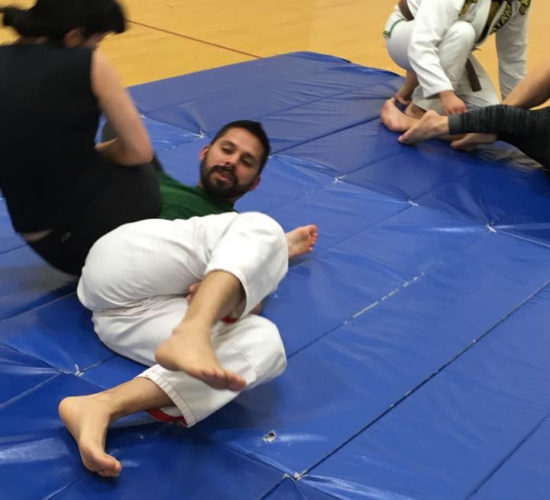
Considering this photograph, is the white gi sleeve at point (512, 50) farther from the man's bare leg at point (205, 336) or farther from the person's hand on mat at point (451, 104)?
the man's bare leg at point (205, 336)

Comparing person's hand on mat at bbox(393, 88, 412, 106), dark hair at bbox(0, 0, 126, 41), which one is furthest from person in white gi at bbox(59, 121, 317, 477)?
person's hand on mat at bbox(393, 88, 412, 106)

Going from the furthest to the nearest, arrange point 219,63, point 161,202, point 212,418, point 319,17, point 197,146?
point 319,17 → point 219,63 → point 197,146 → point 161,202 → point 212,418

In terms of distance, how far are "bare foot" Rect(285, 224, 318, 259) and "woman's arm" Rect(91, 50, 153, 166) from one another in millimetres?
464

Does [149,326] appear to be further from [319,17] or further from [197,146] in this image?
[319,17]

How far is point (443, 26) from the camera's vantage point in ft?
9.63

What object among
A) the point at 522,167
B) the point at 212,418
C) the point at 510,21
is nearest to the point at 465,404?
the point at 212,418

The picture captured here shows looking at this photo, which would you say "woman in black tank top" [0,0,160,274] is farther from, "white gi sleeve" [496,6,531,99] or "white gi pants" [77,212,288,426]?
"white gi sleeve" [496,6,531,99]

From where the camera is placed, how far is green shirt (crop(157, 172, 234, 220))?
1.81 m

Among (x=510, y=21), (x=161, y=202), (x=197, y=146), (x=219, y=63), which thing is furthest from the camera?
(x=219, y=63)

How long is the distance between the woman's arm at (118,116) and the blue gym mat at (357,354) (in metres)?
0.35

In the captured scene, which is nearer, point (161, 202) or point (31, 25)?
point (31, 25)

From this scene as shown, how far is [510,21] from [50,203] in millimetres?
2094

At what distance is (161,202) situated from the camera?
71.2 inches

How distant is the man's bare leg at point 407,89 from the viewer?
3.18 meters
